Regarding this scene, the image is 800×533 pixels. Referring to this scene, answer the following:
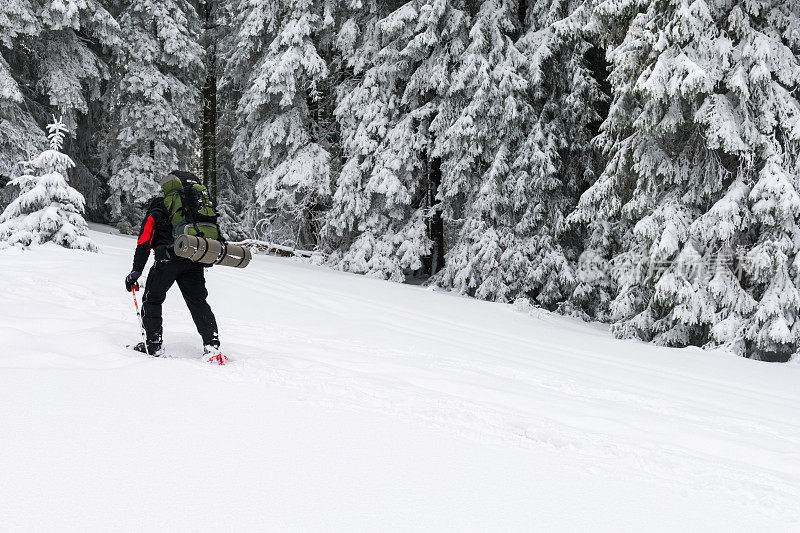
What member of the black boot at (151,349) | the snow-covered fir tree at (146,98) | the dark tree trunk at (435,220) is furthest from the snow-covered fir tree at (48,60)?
the black boot at (151,349)

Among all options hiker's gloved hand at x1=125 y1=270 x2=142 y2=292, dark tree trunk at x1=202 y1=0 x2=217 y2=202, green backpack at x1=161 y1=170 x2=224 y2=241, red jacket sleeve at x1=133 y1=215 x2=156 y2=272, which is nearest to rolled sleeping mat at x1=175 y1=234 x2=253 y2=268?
green backpack at x1=161 y1=170 x2=224 y2=241

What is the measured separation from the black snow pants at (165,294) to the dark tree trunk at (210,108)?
55.2ft

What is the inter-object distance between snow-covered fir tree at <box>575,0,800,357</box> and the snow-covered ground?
2.38 meters

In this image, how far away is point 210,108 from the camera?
77.0 feet

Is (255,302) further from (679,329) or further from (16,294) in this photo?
(679,329)

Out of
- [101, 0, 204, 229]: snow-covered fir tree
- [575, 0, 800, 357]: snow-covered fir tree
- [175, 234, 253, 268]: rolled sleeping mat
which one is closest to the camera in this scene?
[175, 234, 253, 268]: rolled sleeping mat

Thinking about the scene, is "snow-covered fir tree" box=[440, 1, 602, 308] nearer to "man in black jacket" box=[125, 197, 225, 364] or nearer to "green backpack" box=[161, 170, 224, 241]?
"green backpack" box=[161, 170, 224, 241]

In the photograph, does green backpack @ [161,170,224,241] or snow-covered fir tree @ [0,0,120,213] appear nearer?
green backpack @ [161,170,224,241]

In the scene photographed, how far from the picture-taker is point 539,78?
13836 millimetres

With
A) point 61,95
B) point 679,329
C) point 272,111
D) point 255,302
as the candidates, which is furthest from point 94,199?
point 679,329

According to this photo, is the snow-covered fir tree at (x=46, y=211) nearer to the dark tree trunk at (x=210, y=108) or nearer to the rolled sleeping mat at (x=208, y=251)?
the rolled sleeping mat at (x=208, y=251)

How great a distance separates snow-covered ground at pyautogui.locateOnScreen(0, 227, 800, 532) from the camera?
2.80 m

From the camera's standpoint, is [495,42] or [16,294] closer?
[16,294]

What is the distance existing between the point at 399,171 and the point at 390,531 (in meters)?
13.7
